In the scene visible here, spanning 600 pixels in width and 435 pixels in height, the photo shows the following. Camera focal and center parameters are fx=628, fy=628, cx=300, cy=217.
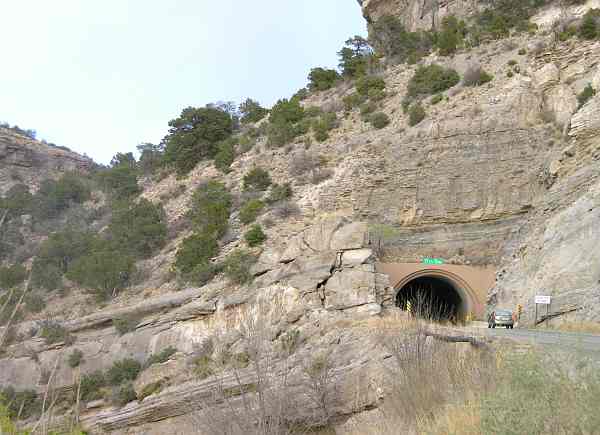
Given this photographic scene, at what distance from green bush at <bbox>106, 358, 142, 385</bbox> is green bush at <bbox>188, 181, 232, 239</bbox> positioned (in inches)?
290

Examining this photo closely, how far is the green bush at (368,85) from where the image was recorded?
124ft

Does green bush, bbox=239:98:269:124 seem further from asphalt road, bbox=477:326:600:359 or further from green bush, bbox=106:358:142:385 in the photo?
asphalt road, bbox=477:326:600:359

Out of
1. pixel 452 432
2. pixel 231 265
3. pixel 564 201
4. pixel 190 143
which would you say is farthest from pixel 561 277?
pixel 190 143

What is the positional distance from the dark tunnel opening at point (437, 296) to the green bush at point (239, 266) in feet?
21.0

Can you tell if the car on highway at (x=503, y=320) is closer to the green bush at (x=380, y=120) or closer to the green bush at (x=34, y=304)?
the green bush at (x=380, y=120)

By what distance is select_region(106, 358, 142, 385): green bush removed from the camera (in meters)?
22.5

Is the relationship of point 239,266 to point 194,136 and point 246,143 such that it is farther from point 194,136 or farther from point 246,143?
point 194,136

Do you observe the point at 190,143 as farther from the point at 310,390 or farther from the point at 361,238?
the point at 310,390

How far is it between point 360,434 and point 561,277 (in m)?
10.9

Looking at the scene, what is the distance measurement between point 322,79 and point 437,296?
21.7 m

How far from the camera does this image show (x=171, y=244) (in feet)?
105


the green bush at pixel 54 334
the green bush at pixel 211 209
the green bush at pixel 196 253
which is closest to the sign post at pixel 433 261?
the green bush at pixel 196 253

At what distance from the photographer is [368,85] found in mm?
38219

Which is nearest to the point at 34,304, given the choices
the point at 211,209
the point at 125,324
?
the point at 125,324
